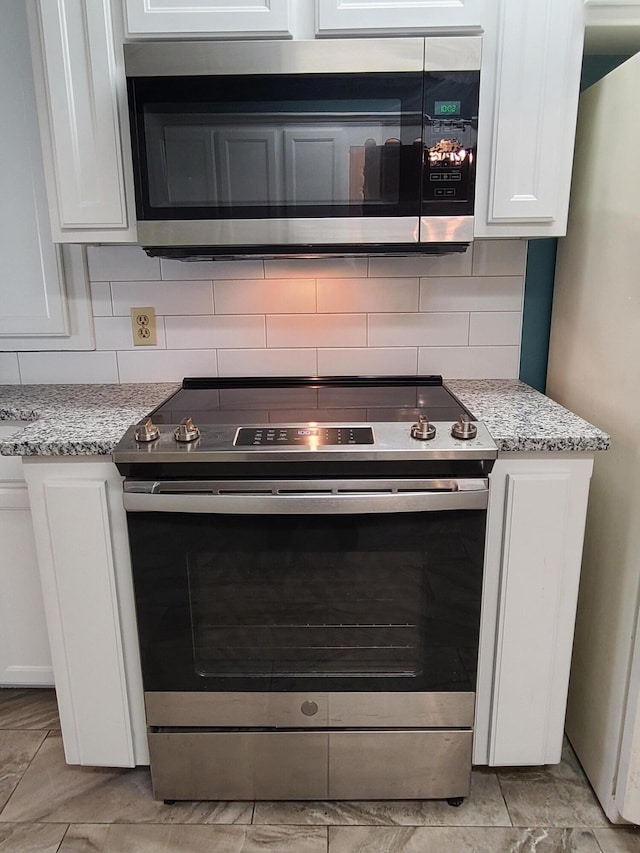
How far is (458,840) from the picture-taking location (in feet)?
4.31

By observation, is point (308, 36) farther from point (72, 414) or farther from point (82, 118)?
point (72, 414)

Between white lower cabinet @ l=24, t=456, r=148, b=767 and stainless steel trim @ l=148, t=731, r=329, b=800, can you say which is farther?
stainless steel trim @ l=148, t=731, r=329, b=800

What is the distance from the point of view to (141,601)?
127 cm

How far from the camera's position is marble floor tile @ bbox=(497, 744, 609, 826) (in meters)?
1.36

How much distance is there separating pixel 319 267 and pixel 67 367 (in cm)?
80

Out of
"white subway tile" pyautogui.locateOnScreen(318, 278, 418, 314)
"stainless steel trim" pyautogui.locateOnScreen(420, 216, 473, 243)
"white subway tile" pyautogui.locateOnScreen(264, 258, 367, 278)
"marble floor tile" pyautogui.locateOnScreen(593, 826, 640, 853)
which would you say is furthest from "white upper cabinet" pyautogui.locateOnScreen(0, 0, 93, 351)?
"marble floor tile" pyautogui.locateOnScreen(593, 826, 640, 853)

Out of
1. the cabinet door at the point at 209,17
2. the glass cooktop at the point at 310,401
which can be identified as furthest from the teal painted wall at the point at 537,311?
the cabinet door at the point at 209,17

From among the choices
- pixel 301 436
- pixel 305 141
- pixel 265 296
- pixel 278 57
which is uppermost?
pixel 278 57

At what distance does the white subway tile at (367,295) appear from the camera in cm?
169

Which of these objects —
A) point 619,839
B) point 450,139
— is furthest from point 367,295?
point 619,839

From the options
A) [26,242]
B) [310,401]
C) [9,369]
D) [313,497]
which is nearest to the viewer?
[313,497]

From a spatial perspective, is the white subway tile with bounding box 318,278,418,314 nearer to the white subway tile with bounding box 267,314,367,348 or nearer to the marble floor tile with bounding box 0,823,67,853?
the white subway tile with bounding box 267,314,367,348

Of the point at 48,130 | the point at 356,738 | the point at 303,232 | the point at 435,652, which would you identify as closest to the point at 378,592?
the point at 435,652

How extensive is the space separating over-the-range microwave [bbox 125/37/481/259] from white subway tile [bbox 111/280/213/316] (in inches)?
13.9
